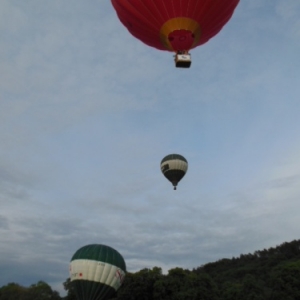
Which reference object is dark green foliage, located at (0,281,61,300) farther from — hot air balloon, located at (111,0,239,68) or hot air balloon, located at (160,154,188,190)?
hot air balloon, located at (111,0,239,68)

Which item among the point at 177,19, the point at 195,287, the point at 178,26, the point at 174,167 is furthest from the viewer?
the point at 195,287

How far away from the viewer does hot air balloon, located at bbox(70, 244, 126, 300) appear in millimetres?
22266

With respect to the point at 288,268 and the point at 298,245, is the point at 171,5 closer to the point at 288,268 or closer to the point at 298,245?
the point at 288,268

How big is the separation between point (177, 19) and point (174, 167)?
16.7 metres

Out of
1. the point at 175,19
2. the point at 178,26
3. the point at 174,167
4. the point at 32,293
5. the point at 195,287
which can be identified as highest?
the point at 32,293

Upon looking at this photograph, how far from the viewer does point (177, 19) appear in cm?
1393

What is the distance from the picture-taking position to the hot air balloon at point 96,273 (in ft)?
73.0

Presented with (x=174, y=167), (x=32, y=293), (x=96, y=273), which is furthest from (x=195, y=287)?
(x=32, y=293)

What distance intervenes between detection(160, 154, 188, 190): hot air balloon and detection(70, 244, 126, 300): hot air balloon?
8528 mm

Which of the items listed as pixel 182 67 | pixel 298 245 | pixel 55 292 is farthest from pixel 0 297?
pixel 182 67

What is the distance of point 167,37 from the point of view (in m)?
14.5

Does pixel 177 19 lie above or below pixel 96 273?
above

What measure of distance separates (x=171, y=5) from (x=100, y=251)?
1549 centimetres

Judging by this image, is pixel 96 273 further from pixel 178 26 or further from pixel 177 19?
pixel 177 19
